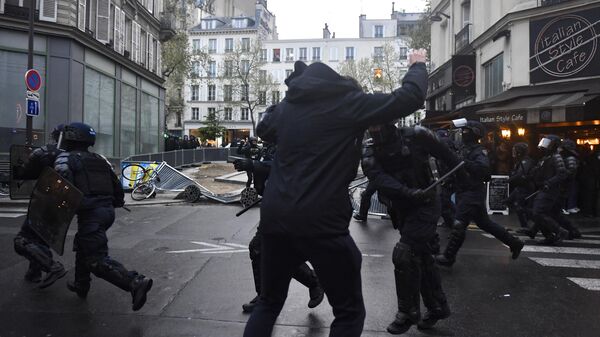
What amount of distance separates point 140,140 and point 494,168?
18.4 meters

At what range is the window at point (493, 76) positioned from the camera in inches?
672

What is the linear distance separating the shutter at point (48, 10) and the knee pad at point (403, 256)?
1784 centimetres

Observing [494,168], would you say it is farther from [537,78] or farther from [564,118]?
[537,78]

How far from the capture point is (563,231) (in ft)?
26.2

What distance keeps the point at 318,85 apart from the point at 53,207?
328 centimetres

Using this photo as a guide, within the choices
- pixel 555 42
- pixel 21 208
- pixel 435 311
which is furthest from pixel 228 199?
pixel 555 42

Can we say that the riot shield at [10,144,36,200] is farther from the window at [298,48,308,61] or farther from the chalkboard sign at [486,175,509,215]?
the window at [298,48,308,61]

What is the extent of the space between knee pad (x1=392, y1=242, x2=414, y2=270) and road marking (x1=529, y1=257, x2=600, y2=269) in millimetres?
3479

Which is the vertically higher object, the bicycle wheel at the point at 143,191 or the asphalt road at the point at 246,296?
the bicycle wheel at the point at 143,191

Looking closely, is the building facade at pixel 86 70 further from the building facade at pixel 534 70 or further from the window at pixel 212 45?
the window at pixel 212 45

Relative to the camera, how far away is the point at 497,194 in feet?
39.9

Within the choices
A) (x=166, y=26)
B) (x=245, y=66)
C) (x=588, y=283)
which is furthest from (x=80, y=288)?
(x=245, y=66)

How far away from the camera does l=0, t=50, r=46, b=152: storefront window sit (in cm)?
1717

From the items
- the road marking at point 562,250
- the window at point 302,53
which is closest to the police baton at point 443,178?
the road marking at point 562,250
